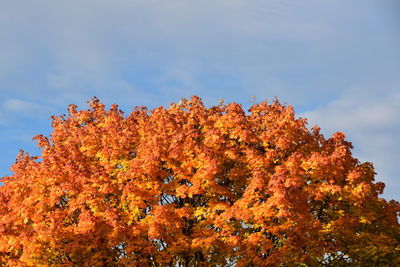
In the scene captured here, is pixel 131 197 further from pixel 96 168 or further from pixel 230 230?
pixel 230 230

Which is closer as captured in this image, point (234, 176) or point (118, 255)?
point (118, 255)

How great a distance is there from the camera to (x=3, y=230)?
29141 mm

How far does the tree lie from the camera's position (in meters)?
27.6

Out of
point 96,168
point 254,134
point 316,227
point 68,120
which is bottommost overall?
point 316,227

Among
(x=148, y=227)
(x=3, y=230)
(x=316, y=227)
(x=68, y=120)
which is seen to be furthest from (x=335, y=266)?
(x=68, y=120)

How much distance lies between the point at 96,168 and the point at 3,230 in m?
6.41

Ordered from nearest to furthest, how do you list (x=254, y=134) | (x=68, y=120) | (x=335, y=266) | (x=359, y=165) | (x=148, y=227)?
(x=148, y=227) → (x=335, y=266) → (x=254, y=134) → (x=359, y=165) → (x=68, y=120)

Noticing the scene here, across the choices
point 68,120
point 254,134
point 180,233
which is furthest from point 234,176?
point 68,120

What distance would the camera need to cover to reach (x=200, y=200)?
3250 cm

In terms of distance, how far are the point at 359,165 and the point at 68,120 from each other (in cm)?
2347

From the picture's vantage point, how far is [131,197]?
96.2 feet

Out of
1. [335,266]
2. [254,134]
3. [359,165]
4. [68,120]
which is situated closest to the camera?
[335,266]

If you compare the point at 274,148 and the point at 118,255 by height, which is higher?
the point at 274,148

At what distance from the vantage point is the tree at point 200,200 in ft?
90.4
